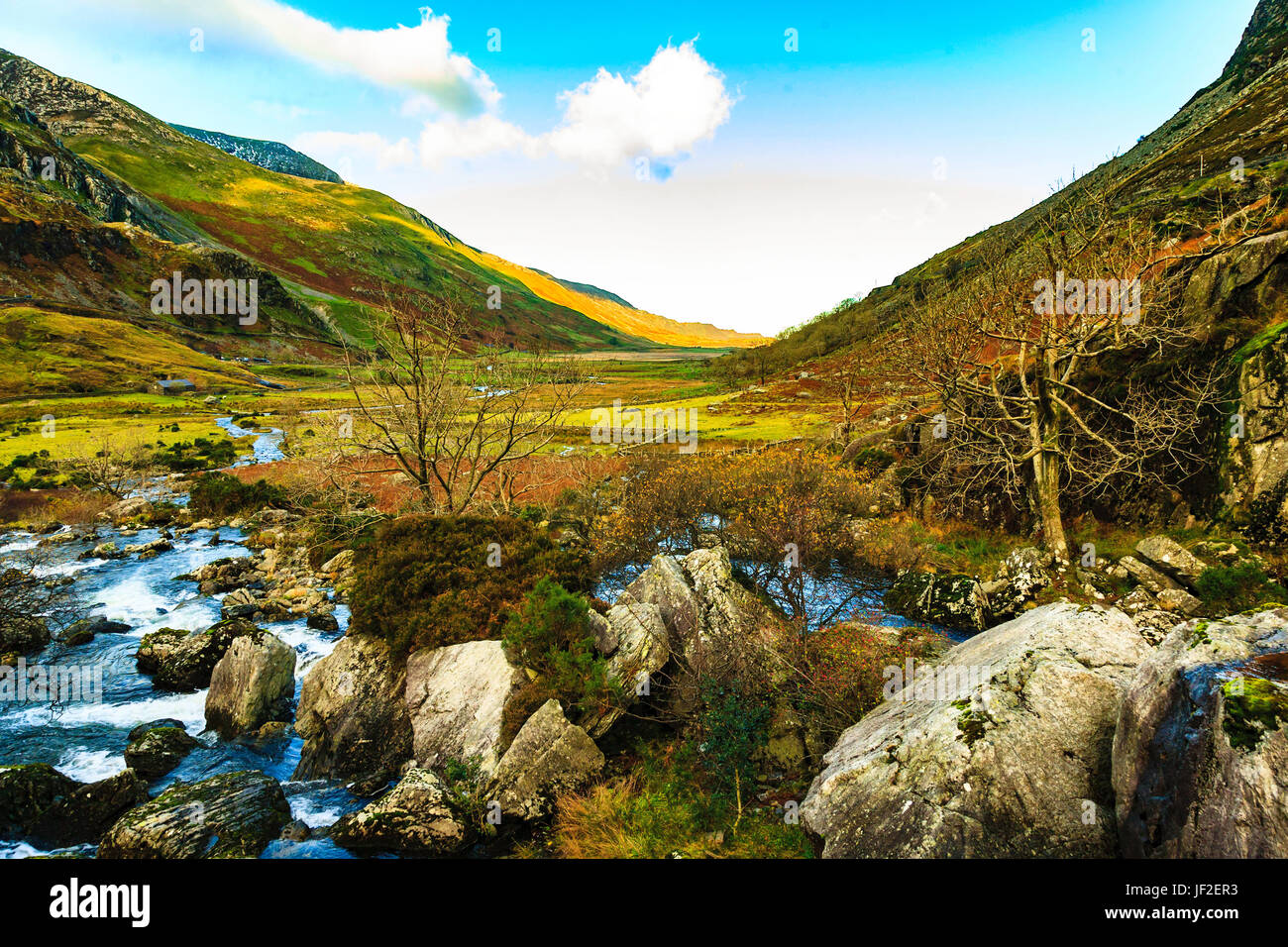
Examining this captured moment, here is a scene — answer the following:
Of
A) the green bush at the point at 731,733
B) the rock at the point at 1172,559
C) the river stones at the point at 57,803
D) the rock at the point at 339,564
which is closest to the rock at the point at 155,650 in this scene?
the river stones at the point at 57,803

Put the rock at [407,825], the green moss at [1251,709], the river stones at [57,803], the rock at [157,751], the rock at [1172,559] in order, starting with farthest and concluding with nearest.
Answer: the rock at [1172,559] → the rock at [157,751] → the river stones at [57,803] → the rock at [407,825] → the green moss at [1251,709]

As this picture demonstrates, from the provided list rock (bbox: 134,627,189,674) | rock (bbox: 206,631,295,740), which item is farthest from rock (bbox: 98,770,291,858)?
rock (bbox: 134,627,189,674)

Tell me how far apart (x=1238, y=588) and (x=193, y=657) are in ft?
90.3

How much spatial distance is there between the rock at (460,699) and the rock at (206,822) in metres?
2.75

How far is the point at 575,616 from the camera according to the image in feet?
39.4

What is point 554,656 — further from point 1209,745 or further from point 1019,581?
point 1019,581

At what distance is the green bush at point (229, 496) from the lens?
3359cm

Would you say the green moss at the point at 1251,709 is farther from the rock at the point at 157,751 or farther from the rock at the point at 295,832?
the rock at the point at 157,751

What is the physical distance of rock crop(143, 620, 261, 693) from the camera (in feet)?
51.4

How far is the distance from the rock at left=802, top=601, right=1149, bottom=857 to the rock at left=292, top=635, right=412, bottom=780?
9.14 metres

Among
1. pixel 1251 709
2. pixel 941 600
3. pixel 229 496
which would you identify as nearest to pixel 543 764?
pixel 1251 709

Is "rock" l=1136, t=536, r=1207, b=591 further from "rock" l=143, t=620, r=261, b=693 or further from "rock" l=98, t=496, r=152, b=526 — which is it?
→ "rock" l=98, t=496, r=152, b=526
